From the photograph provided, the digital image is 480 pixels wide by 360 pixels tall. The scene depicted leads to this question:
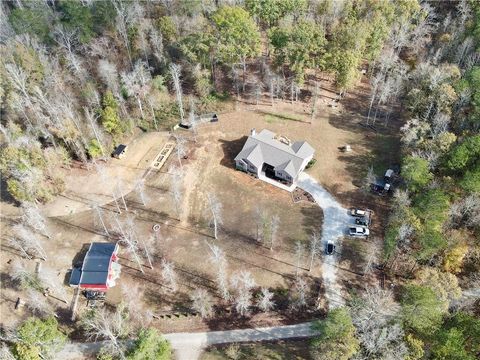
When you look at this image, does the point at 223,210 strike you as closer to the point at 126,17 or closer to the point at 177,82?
the point at 177,82

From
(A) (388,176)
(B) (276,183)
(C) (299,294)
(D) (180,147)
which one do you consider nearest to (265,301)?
(C) (299,294)

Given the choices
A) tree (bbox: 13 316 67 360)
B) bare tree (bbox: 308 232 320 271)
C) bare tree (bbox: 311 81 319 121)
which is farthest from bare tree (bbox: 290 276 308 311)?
bare tree (bbox: 311 81 319 121)

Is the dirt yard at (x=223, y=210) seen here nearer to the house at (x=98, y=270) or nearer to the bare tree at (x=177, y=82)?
the house at (x=98, y=270)

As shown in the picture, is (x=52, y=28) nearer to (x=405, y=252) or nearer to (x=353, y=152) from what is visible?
(x=353, y=152)

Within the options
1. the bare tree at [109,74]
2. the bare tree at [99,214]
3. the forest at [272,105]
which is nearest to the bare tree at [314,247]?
the forest at [272,105]

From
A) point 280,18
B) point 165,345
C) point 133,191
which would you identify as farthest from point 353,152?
point 165,345
